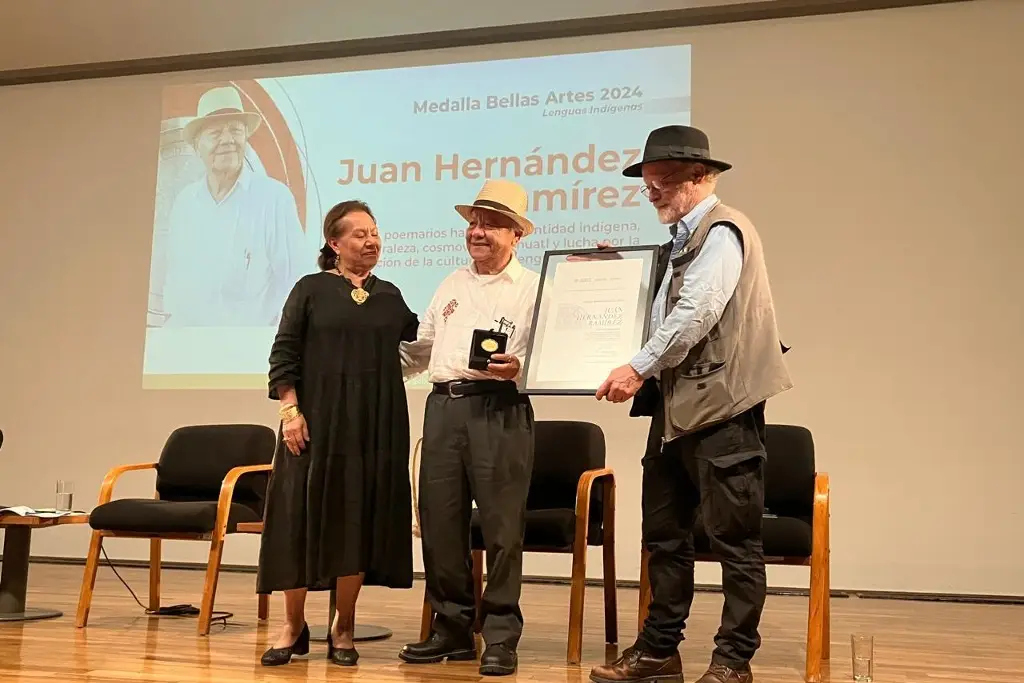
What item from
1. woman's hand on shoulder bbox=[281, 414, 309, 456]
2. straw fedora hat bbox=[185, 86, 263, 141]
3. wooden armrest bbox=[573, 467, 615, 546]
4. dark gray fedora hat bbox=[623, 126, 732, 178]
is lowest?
wooden armrest bbox=[573, 467, 615, 546]

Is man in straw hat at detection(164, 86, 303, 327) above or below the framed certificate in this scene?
above

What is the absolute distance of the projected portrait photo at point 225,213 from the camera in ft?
20.2

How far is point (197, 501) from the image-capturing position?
409cm

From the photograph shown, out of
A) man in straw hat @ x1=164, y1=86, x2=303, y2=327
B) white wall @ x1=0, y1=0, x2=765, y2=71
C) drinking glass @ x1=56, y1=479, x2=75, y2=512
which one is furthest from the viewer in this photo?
man in straw hat @ x1=164, y1=86, x2=303, y2=327

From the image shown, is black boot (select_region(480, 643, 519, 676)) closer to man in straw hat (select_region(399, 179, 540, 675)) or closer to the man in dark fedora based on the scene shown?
man in straw hat (select_region(399, 179, 540, 675))

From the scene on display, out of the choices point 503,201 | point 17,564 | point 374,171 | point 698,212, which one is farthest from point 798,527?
point 374,171

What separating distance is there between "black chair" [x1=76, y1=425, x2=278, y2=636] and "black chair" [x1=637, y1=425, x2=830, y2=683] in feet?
5.31

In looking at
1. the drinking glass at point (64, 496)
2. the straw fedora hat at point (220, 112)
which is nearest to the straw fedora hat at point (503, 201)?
the drinking glass at point (64, 496)

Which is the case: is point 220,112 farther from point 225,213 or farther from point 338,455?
point 338,455

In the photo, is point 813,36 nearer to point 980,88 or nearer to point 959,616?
point 980,88

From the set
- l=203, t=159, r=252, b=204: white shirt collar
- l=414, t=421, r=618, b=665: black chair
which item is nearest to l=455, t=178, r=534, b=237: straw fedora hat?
l=414, t=421, r=618, b=665: black chair

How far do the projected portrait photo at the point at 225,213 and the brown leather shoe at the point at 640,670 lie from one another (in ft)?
12.7

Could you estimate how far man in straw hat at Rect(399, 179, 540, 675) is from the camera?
3007 millimetres

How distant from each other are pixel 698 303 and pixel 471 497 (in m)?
1.02
